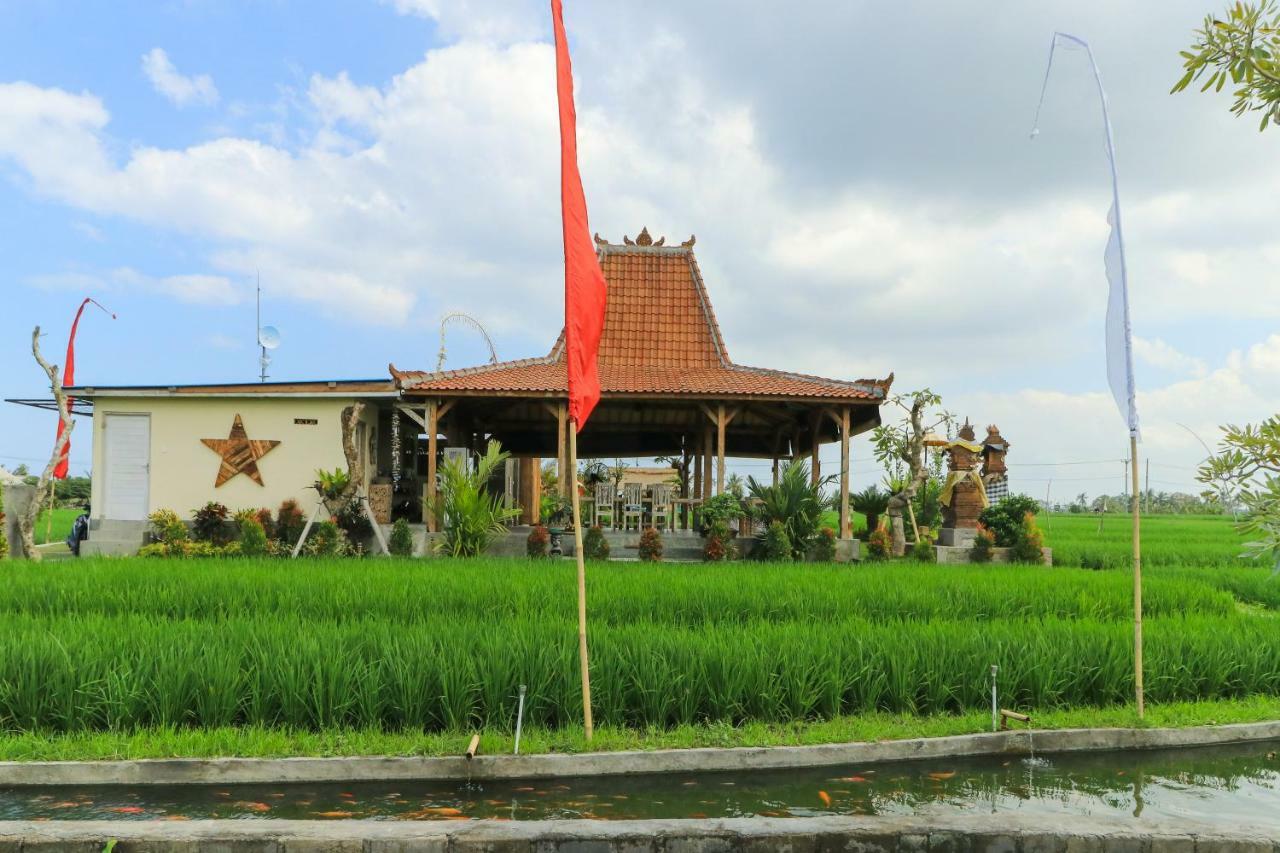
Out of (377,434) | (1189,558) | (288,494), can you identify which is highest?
(377,434)

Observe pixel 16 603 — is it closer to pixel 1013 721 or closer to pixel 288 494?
pixel 288 494

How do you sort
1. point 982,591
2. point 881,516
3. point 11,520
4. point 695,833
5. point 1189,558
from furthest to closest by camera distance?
point 881,516 < point 1189,558 < point 11,520 < point 982,591 < point 695,833

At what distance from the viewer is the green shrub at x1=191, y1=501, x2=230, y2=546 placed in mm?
15180

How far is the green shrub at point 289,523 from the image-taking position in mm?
15086

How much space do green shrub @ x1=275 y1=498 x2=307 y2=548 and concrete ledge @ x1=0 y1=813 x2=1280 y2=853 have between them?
12290 millimetres

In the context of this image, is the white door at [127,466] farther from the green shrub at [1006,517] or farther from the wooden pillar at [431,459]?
the green shrub at [1006,517]

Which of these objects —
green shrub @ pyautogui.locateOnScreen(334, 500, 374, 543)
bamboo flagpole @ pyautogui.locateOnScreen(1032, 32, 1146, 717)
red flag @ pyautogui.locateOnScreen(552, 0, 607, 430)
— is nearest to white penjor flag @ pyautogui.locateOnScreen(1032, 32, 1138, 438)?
bamboo flagpole @ pyautogui.locateOnScreen(1032, 32, 1146, 717)

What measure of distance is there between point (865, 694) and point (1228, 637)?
3.63m

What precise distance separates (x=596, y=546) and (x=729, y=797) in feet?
32.6

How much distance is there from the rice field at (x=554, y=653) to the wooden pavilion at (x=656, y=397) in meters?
6.10

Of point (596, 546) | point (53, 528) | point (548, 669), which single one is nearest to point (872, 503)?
point (596, 546)

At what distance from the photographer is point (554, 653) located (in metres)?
5.59

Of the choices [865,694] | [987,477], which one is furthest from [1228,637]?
[987,477]

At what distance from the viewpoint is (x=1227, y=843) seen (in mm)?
3242
